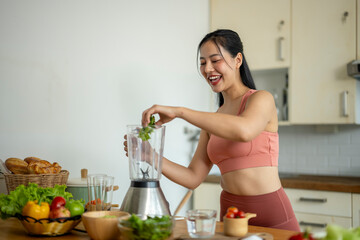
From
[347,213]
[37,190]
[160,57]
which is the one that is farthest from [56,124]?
[347,213]

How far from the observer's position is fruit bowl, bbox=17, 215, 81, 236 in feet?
3.93

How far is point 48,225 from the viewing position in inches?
47.3

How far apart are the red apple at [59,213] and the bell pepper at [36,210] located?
16mm

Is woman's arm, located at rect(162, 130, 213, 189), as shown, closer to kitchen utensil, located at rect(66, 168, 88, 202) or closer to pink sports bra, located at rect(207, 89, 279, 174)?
pink sports bra, located at rect(207, 89, 279, 174)

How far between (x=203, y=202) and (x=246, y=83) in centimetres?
144

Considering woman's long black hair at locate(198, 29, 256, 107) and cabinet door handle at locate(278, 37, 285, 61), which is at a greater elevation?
cabinet door handle at locate(278, 37, 285, 61)

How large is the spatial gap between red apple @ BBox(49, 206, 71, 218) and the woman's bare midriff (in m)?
0.70

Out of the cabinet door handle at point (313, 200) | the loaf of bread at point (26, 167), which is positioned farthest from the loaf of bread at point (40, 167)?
the cabinet door handle at point (313, 200)

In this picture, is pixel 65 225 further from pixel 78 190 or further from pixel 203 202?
pixel 203 202

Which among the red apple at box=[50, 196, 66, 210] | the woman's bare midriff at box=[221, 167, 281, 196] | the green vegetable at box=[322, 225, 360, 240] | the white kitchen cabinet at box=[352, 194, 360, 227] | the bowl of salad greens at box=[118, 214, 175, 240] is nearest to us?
the green vegetable at box=[322, 225, 360, 240]

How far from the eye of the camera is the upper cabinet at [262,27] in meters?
3.01

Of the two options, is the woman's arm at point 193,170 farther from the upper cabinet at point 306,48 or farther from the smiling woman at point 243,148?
the upper cabinet at point 306,48

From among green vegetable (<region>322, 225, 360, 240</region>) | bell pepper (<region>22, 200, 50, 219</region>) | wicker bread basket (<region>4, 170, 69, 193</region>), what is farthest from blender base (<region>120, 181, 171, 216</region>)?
green vegetable (<region>322, 225, 360, 240</region>)

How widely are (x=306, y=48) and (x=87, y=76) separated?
1.64 meters
